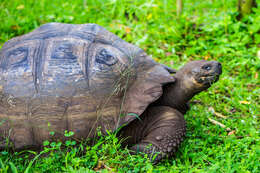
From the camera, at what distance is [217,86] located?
4.57m

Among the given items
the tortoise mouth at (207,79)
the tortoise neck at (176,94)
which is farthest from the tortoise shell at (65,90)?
the tortoise mouth at (207,79)

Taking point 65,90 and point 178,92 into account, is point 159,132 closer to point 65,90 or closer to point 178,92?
point 178,92

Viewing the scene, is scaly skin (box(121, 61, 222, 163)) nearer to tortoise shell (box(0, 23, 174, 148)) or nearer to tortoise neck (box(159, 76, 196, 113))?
tortoise neck (box(159, 76, 196, 113))

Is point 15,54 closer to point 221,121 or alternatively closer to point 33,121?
point 33,121

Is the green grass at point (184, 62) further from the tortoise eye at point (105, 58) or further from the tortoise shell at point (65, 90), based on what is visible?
the tortoise eye at point (105, 58)

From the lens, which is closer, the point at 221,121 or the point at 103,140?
the point at 103,140

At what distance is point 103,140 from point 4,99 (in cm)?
112

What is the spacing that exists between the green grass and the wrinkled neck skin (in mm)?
392

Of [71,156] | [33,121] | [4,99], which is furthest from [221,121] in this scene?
[4,99]

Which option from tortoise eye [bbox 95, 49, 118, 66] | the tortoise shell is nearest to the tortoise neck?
the tortoise shell

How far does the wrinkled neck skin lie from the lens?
349cm

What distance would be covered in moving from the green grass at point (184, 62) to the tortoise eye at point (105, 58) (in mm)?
802

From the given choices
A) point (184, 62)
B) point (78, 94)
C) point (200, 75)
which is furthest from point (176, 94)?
point (184, 62)

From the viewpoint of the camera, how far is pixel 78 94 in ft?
9.66
